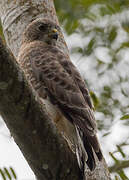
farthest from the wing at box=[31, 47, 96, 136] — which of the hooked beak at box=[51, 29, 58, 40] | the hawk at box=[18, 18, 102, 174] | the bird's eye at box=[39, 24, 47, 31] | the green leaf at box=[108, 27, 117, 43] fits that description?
the green leaf at box=[108, 27, 117, 43]

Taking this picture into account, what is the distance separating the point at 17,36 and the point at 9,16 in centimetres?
23

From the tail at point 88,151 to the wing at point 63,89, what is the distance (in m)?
0.06

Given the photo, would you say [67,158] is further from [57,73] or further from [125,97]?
[125,97]

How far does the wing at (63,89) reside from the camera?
325 centimetres

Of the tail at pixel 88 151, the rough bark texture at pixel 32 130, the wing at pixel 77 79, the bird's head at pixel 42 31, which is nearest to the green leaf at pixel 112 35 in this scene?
the bird's head at pixel 42 31

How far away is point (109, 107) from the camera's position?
498 cm

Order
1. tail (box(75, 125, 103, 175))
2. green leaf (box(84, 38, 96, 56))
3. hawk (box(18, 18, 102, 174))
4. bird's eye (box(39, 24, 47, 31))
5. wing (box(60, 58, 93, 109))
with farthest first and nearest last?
green leaf (box(84, 38, 96, 56))
bird's eye (box(39, 24, 47, 31))
wing (box(60, 58, 93, 109))
hawk (box(18, 18, 102, 174))
tail (box(75, 125, 103, 175))

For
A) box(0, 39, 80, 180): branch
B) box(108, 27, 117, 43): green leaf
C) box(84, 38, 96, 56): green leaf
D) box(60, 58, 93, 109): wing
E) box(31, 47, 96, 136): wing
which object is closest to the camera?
box(0, 39, 80, 180): branch

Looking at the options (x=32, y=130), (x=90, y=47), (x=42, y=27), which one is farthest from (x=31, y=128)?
(x=90, y=47)

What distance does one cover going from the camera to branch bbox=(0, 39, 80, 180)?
→ 2.42 meters

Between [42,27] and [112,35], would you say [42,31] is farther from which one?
A: [112,35]

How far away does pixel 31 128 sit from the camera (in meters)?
2.55

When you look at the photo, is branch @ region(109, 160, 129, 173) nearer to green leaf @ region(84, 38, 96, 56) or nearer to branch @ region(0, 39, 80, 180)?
branch @ region(0, 39, 80, 180)

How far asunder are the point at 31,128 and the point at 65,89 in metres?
0.98
